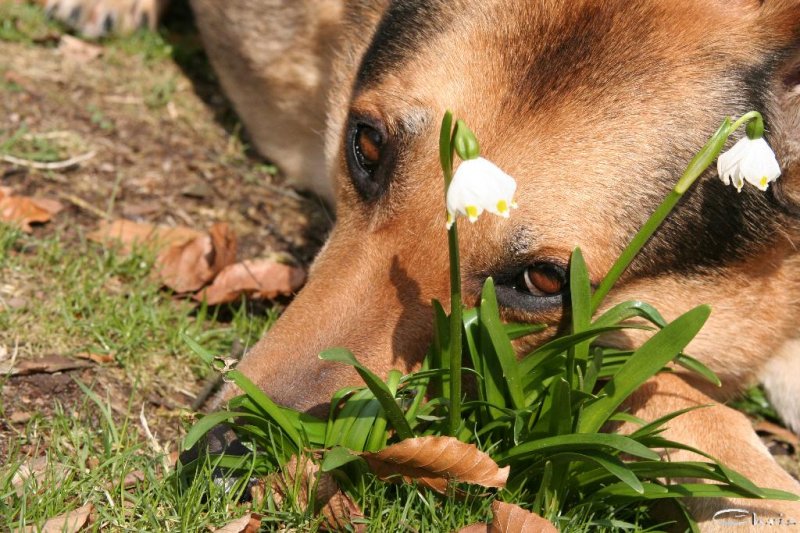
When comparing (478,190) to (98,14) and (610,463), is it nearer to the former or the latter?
(610,463)

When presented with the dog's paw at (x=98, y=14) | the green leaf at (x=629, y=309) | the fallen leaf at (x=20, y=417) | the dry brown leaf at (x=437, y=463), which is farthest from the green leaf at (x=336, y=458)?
the dog's paw at (x=98, y=14)

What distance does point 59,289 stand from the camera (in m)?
3.22

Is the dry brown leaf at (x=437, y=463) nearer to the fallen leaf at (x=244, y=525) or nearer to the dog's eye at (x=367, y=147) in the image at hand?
the fallen leaf at (x=244, y=525)

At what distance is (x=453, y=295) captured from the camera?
2158 mm

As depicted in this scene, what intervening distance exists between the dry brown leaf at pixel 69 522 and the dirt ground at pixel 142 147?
1.11 metres

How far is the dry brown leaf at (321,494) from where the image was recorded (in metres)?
2.34

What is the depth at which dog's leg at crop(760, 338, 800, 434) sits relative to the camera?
3293 mm

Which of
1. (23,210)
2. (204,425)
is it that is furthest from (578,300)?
(23,210)

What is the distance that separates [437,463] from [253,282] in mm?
1386

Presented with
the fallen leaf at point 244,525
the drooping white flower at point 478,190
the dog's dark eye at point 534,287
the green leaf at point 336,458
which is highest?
the drooping white flower at point 478,190

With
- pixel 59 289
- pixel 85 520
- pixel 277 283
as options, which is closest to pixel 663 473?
pixel 85 520

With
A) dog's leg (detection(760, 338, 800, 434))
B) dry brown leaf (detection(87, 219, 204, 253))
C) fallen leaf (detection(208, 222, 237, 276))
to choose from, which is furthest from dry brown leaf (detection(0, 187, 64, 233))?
dog's leg (detection(760, 338, 800, 434))

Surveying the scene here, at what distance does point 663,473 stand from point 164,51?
3752mm

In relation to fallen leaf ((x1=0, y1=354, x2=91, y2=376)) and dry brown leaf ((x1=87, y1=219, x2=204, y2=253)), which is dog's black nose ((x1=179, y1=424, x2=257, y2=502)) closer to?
fallen leaf ((x1=0, y1=354, x2=91, y2=376))
